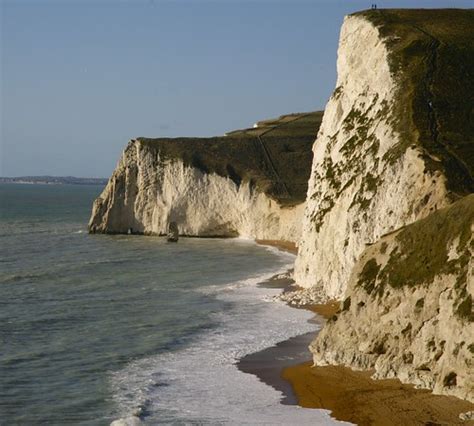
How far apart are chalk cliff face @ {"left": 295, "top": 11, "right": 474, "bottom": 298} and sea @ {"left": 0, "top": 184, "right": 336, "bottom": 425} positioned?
4768 millimetres

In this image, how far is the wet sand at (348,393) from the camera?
25.4 m

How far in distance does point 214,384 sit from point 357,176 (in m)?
19.7

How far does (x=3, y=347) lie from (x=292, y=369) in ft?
39.6

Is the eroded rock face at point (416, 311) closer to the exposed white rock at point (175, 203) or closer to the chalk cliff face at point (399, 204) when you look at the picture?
the chalk cliff face at point (399, 204)

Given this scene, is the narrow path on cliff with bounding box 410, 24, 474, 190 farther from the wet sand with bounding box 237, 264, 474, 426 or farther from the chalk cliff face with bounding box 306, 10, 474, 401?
the wet sand with bounding box 237, 264, 474, 426

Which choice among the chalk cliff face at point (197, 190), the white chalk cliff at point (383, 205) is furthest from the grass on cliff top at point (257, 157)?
the white chalk cliff at point (383, 205)

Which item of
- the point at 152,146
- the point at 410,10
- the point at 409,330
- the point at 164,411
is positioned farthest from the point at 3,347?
the point at 152,146

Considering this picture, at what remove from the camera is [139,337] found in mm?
38500

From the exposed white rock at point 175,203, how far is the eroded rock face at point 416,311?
219 feet

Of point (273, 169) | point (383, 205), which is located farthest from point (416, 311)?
point (273, 169)

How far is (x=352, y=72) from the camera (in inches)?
2271

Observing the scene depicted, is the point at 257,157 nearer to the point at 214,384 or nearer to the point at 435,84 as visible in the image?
the point at 435,84

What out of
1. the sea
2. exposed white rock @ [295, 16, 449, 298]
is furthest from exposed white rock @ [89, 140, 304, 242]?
exposed white rock @ [295, 16, 449, 298]

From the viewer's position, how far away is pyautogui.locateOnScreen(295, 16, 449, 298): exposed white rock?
4100cm
